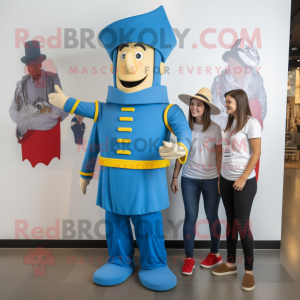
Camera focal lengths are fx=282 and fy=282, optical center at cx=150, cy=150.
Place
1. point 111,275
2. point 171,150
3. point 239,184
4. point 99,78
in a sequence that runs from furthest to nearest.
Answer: point 99,78, point 111,275, point 239,184, point 171,150

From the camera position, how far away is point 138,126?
1.90m

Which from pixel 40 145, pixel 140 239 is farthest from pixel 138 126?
pixel 40 145

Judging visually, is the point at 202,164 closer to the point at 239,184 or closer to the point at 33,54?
the point at 239,184

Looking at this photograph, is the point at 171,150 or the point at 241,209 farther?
the point at 241,209

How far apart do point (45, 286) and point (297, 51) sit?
6.67 m

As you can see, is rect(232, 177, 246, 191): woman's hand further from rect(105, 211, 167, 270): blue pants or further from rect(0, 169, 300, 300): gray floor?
rect(0, 169, 300, 300): gray floor

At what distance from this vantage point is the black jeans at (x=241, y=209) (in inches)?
74.0

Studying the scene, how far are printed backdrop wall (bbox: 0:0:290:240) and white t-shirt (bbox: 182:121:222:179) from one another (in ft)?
1.62

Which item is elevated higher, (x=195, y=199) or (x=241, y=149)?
(x=241, y=149)

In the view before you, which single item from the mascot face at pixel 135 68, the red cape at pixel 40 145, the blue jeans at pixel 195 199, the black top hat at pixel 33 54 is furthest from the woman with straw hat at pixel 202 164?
the black top hat at pixel 33 54

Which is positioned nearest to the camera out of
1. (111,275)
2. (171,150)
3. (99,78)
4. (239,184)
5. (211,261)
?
(171,150)

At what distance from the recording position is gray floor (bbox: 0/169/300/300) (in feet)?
6.14

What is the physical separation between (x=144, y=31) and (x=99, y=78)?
30.9 inches

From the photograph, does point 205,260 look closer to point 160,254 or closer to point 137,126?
point 160,254
